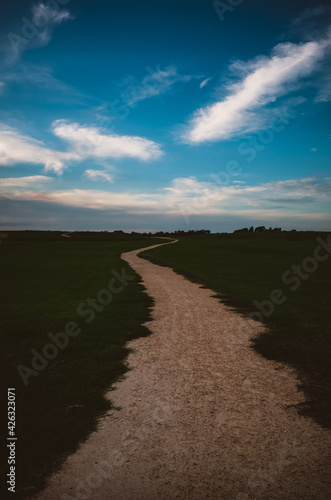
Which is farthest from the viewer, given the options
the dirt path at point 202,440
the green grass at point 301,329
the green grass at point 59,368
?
the green grass at point 301,329

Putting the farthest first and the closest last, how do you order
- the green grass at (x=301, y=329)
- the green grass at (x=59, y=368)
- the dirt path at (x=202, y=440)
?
the green grass at (x=301, y=329) < the green grass at (x=59, y=368) < the dirt path at (x=202, y=440)

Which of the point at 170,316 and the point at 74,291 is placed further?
the point at 74,291

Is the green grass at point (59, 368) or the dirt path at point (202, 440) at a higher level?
the dirt path at point (202, 440)

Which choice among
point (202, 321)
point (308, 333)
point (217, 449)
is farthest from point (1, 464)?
point (308, 333)

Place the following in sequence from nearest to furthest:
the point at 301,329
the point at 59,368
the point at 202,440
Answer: the point at 202,440 < the point at 59,368 < the point at 301,329

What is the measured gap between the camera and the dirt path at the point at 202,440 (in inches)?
154

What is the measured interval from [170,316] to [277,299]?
24.1 feet

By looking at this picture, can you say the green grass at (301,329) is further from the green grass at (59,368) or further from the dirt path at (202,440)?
the green grass at (59,368)

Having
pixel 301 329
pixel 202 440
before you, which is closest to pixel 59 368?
pixel 202 440

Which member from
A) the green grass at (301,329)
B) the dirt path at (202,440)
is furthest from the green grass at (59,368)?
the green grass at (301,329)

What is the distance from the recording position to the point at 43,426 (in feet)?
16.8

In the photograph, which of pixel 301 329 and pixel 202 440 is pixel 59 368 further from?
pixel 301 329

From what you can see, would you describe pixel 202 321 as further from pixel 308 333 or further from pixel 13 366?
pixel 13 366

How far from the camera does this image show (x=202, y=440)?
15.8 ft
